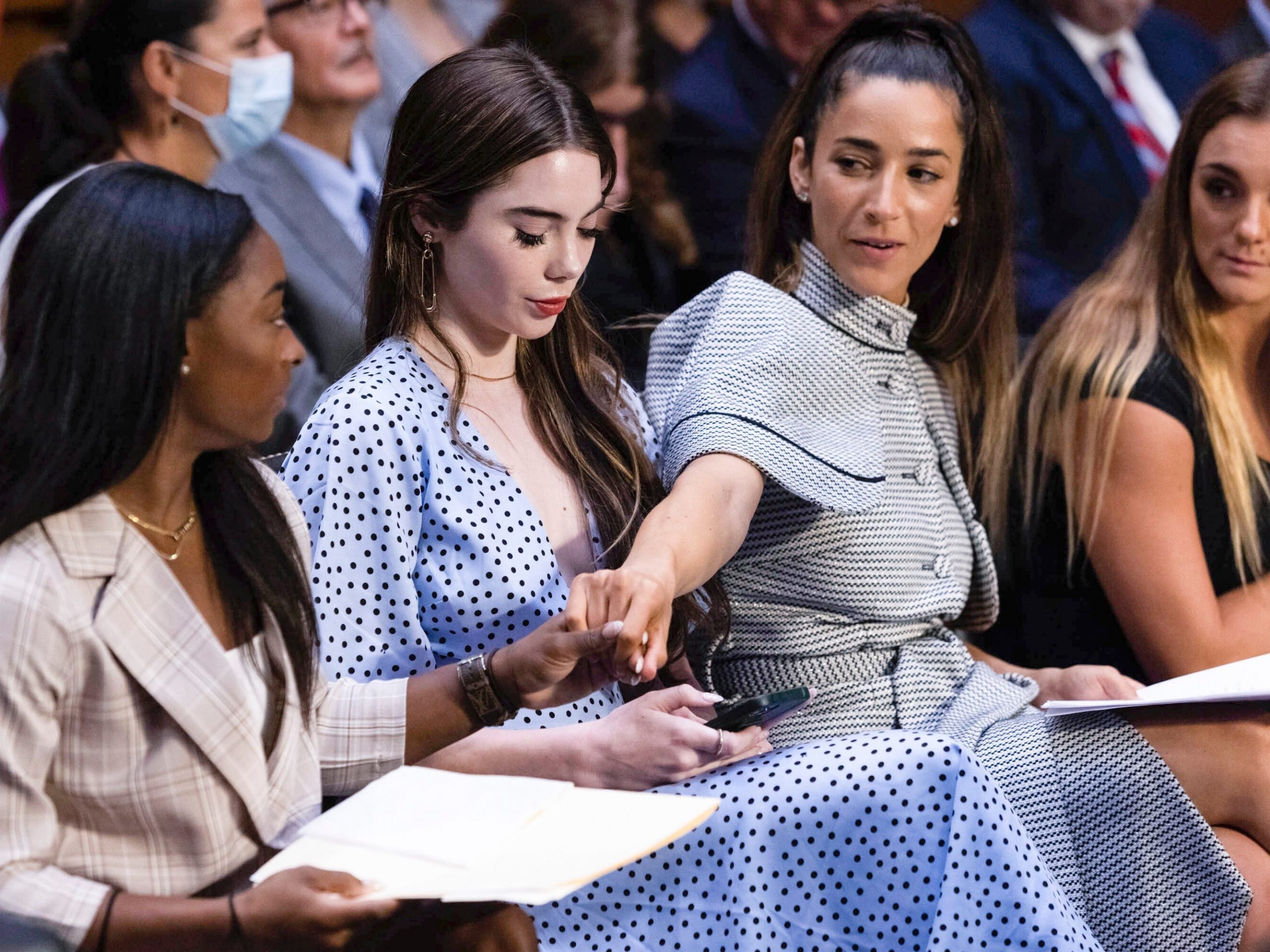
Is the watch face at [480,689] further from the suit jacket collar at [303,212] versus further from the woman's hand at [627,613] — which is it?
the suit jacket collar at [303,212]

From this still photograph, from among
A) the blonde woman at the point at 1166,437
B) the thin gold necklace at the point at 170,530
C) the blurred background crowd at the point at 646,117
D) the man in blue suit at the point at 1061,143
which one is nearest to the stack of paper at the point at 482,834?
the thin gold necklace at the point at 170,530

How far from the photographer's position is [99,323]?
4.10 ft

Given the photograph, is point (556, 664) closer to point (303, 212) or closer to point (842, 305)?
point (842, 305)

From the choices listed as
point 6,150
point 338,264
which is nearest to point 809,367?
point 338,264

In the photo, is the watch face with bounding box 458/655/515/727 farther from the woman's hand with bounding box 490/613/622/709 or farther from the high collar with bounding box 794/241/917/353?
the high collar with bounding box 794/241/917/353

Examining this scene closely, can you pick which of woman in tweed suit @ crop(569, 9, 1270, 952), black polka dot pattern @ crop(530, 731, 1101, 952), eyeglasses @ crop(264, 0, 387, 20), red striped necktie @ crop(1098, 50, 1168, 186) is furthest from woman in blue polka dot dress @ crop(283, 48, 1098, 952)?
red striped necktie @ crop(1098, 50, 1168, 186)

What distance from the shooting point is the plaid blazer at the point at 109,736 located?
3.91 ft

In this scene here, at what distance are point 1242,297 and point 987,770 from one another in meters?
0.99

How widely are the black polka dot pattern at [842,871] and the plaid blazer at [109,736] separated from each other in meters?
0.45

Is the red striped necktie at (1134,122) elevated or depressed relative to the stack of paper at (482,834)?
elevated

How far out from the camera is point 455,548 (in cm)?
171

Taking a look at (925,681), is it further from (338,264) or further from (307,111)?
(307,111)

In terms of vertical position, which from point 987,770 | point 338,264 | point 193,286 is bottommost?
point 987,770

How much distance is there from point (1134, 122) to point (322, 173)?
2260 millimetres
